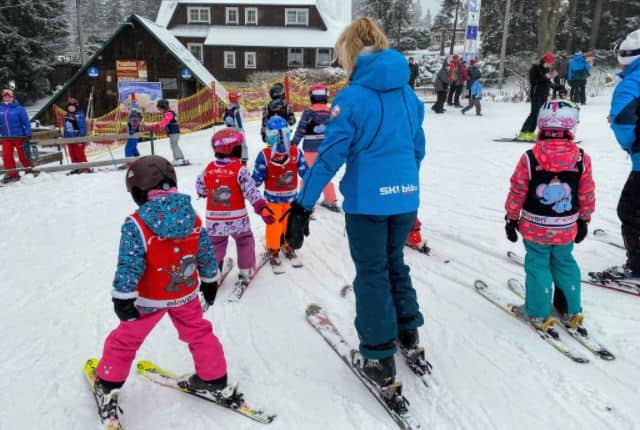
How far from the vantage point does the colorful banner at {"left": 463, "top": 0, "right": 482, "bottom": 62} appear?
61.0 ft

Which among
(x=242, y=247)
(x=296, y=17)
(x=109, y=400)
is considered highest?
(x=296, y=17)

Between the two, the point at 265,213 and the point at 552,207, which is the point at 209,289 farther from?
the point at 552,207

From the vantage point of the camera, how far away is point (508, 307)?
3.96 meters

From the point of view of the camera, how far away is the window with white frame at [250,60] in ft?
120

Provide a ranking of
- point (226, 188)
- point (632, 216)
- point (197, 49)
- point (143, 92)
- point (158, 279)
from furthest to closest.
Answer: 1. point (197, 49)
2. point (143, 92)
3. point (226, 188)
4. point (632, 216)
5. point (158, 279)

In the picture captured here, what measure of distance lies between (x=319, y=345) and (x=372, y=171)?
152 cm

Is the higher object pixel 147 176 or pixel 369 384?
pixel 147 176

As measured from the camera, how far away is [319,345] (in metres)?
3.54

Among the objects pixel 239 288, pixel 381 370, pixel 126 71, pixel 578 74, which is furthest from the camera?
pixel 126 71

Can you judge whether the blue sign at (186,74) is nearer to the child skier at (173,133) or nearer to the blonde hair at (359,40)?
the child skier at (173,133)

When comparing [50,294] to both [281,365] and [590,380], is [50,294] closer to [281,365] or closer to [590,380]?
[281,365]

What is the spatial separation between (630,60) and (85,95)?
27866 millimetres

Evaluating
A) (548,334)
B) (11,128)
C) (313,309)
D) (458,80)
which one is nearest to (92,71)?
(11,128)

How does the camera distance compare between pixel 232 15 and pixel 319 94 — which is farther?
pixel 232 15
